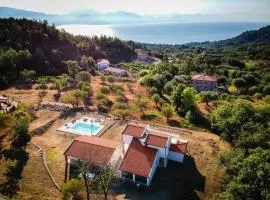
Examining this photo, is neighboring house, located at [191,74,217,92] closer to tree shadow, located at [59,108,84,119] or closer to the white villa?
tree shadow, located at [59,108,84,119]

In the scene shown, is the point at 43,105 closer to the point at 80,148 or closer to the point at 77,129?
the point at 77,129

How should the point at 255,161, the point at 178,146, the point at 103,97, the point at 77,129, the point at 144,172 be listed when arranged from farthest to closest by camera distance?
1. the point at 103,97
2. the point at 77,129
3. the point at 178,146
4. the point at 144,172
5. the point at 255,161

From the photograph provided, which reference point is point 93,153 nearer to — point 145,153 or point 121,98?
point 145,153

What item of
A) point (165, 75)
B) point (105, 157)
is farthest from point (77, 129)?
point (165, 75)

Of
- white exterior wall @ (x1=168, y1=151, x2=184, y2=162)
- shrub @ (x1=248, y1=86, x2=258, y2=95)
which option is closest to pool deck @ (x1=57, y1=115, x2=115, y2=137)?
white exterior wall @ (x1=168, y1=151, x2=184, y2=162)

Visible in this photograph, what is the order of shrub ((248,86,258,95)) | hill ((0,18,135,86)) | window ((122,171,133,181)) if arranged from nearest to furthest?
window ((122,171,133,181))
hill ((0,18,135,86))
shrub ((248,86,258,95))

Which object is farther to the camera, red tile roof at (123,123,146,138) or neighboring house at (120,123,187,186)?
red tile roof at (123,123,146,138)

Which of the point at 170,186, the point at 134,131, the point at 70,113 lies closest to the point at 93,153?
the point at 134,131
